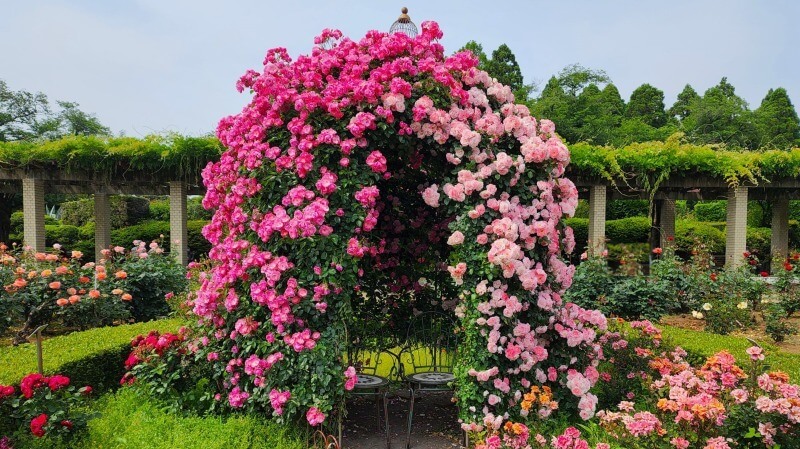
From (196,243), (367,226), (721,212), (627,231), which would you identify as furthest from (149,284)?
(721,212)

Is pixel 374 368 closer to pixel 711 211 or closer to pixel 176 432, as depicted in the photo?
pixel 176 432

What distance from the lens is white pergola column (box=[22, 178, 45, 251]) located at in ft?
34.0

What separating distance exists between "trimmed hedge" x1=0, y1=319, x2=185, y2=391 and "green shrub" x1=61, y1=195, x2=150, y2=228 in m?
16.0

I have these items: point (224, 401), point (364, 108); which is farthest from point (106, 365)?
point (364, 108)

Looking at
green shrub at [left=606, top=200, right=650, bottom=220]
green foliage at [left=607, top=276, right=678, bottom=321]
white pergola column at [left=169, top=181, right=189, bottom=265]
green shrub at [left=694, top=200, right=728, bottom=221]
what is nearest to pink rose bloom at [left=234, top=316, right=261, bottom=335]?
green foliage at [left=607, top=276, right=678, bottom=321]

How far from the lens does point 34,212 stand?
1045 cm

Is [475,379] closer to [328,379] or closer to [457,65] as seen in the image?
[328,379]

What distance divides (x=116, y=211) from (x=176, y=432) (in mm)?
18372

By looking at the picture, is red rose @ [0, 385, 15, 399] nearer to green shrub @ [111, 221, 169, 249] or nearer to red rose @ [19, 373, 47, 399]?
red rose @ [19, 373, 47, 399]

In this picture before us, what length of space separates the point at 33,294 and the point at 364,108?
16.2 feet

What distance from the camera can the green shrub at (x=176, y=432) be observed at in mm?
3412

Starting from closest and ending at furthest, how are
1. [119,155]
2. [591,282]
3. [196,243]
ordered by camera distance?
[591,282], [119,155], [196,243]

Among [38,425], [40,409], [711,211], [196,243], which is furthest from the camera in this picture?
[711,211]

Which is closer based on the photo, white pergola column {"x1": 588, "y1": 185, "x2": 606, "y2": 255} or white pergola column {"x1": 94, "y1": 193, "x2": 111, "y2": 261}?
white pergola column {"x1": 588, "y1": 185, "x2": 606, "y2": 255}
